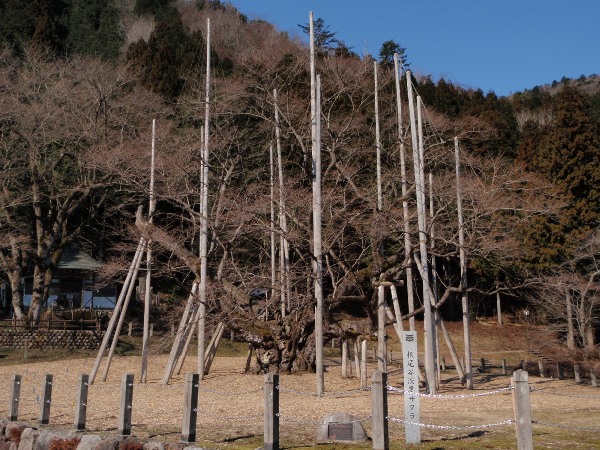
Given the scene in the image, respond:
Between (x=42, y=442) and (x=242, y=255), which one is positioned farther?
(x=242, y=255)

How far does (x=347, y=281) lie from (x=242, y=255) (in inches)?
477

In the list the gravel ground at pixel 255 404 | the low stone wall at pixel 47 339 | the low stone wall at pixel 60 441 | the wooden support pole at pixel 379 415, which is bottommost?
the low stone wall at pixel 60 441

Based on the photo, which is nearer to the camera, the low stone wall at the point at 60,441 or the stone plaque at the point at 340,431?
the stone plaque at the point at 340,431

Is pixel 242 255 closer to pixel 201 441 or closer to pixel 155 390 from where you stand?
pixel 155 390

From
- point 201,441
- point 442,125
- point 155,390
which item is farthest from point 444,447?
Result: point 442,125

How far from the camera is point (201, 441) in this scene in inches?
359

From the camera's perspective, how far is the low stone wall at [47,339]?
85.8 ft

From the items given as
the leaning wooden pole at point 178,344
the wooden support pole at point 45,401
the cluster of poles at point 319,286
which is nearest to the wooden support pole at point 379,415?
the wooden support pole at point 45,401

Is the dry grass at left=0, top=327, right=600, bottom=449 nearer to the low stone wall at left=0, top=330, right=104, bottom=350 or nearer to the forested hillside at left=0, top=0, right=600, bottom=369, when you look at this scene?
the forested hillside at left=0, top=0, right=600, bottom=369

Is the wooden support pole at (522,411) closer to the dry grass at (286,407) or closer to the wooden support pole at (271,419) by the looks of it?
the dry grass at (286,407)

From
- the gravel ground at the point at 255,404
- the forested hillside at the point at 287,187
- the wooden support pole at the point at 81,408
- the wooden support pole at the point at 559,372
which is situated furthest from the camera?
the wooden support pole at the point at 559,372

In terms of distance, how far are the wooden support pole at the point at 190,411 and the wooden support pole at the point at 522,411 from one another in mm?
3879

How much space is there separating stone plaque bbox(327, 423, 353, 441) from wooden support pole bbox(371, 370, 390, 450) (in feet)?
2.86

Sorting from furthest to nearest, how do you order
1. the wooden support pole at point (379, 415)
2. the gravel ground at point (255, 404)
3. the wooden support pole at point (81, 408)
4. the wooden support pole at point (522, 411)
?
the gravel ground at point (255, 404) → the wooden support pole at point (81, 408) → the wooden support pole at point (379, 415) → the wooden support pole at point (522, 411)
